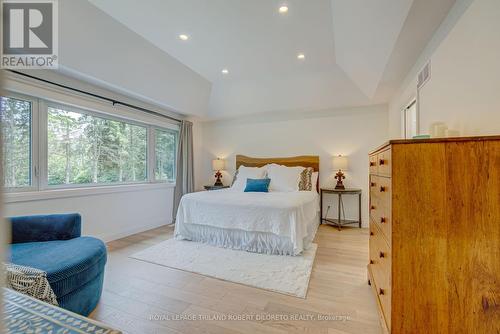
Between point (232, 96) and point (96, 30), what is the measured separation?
7.96 ft

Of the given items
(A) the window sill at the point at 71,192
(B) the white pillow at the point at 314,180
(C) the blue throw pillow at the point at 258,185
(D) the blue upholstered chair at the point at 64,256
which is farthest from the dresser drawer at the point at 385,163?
(A) the window sill at the point at 71,192

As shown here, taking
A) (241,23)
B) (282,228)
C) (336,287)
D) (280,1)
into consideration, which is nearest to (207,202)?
(282,228)

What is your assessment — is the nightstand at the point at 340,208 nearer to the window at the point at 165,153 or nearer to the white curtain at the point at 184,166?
the white curtain at the point at 184,166

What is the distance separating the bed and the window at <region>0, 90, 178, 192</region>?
4.57ft

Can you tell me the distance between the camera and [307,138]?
Answer: 4.41m

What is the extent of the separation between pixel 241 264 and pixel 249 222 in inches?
19.9

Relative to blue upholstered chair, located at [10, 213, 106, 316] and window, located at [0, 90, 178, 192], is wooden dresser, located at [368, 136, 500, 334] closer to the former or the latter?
blue upholstered chair, located at [10, 213, 106, 316]

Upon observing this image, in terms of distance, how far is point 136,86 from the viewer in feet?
10.2

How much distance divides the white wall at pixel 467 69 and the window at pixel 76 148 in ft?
10.5

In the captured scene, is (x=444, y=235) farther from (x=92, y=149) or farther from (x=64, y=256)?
(x=92, y=149)

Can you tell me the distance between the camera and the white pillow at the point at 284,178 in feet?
12.6

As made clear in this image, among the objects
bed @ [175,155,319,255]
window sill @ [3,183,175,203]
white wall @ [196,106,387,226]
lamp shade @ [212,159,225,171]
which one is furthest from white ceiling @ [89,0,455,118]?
window sill @ [3,183,175,203]

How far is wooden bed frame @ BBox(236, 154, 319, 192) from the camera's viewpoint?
4.29 meters

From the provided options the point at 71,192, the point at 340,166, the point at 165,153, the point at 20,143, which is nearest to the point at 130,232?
the point at 71,192
